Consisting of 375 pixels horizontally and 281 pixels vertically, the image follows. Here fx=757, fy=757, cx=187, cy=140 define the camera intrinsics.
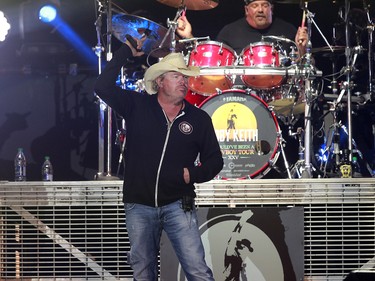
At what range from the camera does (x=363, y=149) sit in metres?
10.3

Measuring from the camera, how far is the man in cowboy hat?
17.8 ft

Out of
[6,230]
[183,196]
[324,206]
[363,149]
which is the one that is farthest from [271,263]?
[363,149]

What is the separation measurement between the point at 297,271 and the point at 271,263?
0.24 m

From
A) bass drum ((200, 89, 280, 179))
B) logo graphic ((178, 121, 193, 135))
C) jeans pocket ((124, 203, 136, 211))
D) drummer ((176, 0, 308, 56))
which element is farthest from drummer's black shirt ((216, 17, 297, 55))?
jeans pocket ((124, 203, 136, 211))

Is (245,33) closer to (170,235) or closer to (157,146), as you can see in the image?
(157,146)

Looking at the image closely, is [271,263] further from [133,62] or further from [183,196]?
[133,62]

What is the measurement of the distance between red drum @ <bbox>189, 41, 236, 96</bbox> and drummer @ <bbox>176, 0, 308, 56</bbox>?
1.01m

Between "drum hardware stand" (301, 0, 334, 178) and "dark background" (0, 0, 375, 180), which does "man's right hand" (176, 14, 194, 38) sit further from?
"drum hardware stand" (301, 0, 334, 178)

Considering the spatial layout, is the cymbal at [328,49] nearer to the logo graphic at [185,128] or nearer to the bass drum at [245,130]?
the bass drum at [245,130]

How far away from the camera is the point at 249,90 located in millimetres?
8555

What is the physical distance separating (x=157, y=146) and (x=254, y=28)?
15.2 feet

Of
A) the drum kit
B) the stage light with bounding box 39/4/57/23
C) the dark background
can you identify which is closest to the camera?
the drum kit

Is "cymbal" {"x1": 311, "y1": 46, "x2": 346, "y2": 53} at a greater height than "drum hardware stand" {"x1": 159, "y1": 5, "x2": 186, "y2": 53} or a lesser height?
lesser

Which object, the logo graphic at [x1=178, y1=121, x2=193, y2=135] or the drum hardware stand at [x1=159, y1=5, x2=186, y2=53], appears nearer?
the logo graphic at [x1=178, y1=121, x2=193, y2=135]
